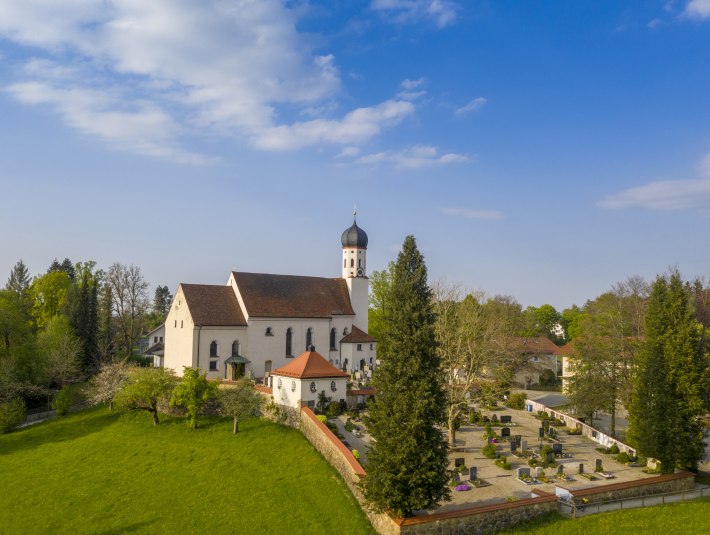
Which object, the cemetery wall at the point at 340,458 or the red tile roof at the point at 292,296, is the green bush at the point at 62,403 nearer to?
the red tile roof at the point at 292,296

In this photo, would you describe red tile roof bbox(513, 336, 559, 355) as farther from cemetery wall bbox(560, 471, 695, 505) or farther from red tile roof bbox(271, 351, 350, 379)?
cemetery wall bbox(560, 471, 695, 505)

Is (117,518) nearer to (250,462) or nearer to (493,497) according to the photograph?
(250,462)

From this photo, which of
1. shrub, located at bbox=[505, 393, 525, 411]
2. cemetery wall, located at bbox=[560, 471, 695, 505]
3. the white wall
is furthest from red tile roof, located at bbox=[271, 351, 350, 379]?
cemetery wall, located at bbox=[560, 471, 695, 505]

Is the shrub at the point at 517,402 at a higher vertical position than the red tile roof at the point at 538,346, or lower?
lower

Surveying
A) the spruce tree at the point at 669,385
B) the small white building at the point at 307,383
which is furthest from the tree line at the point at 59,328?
the spruce tree at the point at 669,385

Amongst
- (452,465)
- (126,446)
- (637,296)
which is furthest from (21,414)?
(637,296)
